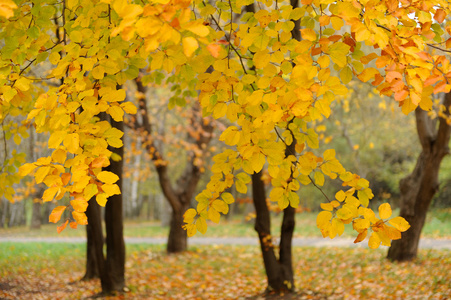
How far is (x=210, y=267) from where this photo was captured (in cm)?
873

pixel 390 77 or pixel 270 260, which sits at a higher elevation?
pixel 390 77

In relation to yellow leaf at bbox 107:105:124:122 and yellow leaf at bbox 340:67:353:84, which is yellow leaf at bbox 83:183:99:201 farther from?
yellow leaf at bbox 340:67:353:84

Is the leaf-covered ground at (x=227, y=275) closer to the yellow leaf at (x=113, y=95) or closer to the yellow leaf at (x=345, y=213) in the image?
the yellow leaf at (x=345, y=213)

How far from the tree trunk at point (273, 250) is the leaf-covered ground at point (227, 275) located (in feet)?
0.90

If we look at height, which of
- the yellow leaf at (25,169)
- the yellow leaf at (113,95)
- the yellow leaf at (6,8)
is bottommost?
the yellow leaf at (25,169)

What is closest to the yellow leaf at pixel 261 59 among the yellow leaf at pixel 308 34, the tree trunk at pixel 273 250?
the yellow leaf at pixel 308 34

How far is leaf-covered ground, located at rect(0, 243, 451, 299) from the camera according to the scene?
5.95 metres

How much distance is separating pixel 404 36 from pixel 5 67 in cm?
207

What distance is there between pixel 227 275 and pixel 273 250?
2494mm

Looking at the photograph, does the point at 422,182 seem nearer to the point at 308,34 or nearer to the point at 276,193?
the point at 276,193

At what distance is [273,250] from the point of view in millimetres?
5871

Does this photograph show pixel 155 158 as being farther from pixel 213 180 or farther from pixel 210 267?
pixel 213 180

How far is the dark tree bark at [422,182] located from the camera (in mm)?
6754

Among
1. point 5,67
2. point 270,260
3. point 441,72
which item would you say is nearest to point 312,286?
point 270,260
